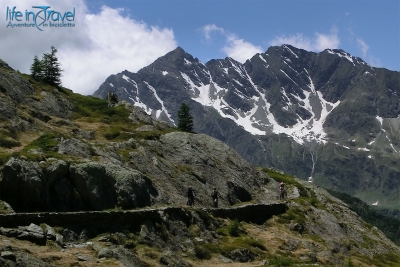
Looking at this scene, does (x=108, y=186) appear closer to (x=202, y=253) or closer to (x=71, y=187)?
(x=71, y=187)

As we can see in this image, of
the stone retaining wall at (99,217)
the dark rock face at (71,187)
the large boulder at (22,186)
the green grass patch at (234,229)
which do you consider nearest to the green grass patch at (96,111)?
the dark rock face at (71,187)

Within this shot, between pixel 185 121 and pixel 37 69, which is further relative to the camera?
pixel 185 121

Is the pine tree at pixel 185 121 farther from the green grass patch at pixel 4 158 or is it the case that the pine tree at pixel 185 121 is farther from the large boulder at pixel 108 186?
the green grass patch at pixel 4 158

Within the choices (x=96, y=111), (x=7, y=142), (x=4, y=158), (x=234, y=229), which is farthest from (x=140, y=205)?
(x=96, y=111)

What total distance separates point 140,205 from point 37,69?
5133cm

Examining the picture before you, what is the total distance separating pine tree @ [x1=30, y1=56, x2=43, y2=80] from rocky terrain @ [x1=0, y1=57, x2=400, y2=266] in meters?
9.11

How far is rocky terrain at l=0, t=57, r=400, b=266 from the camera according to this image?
27.4 meters

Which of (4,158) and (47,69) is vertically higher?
(47,69)

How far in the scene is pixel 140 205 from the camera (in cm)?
3944

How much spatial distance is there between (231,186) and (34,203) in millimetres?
30055

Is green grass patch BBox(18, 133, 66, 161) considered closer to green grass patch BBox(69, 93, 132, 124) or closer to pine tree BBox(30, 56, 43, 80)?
green grass patch BBox(69, 93, 132, 124)

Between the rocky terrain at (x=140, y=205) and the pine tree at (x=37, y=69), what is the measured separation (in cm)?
911

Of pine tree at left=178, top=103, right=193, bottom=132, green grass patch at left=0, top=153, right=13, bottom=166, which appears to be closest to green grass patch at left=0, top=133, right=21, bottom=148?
green grass patch at left=0, top=153, right=13, bottom=166

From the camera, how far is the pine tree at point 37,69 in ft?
266
